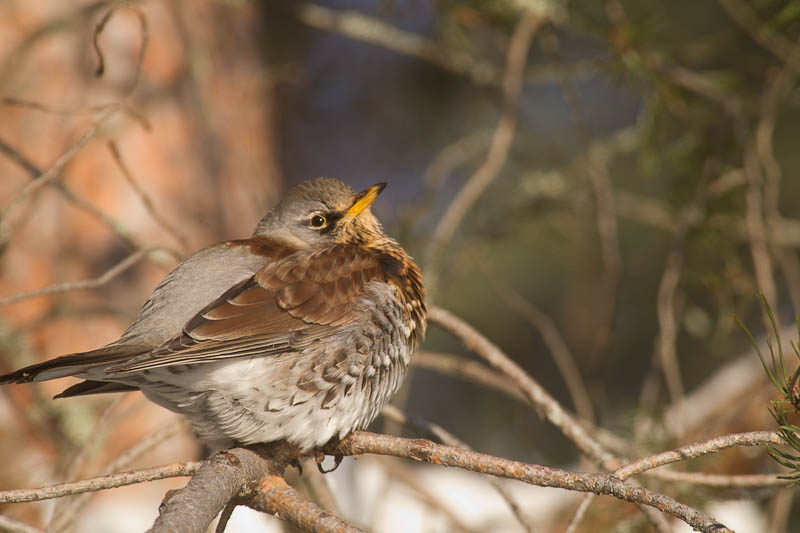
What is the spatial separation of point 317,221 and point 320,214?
34 mm

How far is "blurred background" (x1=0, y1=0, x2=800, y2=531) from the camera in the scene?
11.4 ft

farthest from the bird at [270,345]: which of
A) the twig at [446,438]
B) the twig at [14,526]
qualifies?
the twig at [14,526]

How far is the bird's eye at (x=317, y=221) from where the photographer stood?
3.23 metres

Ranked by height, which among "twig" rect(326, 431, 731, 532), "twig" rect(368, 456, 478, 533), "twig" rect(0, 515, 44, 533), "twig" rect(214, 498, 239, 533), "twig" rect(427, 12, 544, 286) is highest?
"twig" rect(427, 12, 544, 286)

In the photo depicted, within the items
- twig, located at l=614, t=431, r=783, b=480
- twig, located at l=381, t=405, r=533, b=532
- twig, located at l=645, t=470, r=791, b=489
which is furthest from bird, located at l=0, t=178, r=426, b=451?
twig, located at l=614, t=431, r=783, b=480

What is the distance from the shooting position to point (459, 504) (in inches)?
185

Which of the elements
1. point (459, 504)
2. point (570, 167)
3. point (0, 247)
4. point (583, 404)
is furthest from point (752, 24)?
point (0, 247)

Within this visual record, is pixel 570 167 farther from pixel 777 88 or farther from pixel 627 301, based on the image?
pixel 627 301

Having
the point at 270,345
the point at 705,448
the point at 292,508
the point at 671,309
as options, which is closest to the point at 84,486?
the point at 292,508

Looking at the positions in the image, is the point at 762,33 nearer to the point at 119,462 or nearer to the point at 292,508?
the point at 292,508

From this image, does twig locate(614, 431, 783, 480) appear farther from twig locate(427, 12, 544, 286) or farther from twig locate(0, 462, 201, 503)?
twig locate(427, 12, 544, 286)

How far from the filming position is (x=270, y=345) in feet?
8.44

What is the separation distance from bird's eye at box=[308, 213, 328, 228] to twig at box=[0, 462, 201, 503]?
1.42 meters

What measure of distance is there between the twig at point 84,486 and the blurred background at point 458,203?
2.09 ft
